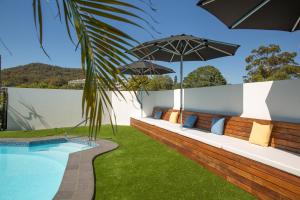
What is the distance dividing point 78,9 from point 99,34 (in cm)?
13

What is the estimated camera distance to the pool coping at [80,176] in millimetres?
3148

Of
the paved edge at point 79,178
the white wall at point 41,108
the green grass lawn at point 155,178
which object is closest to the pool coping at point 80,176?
the paved edge at point 79,178

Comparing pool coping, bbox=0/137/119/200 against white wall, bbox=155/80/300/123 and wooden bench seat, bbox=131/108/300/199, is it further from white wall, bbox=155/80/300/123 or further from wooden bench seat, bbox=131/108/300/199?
white wall, bbox=155/80/300/123

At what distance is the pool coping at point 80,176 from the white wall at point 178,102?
5.55 ft

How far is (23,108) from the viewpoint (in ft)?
30.0

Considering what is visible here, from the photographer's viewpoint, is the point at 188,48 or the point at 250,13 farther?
the point at 188,48

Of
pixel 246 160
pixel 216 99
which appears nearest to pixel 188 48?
pixel 216 99

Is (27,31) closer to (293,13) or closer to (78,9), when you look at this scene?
(78,9)

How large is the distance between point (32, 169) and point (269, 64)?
77.0ft

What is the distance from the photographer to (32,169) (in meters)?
5.38

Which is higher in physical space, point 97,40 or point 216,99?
point 97,40

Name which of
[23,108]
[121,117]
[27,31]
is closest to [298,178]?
[27,31]

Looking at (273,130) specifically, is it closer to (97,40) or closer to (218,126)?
(218,126)

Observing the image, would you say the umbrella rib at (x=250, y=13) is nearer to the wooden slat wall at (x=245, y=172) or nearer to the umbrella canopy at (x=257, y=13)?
the umbrella canopy at (x=257, y=13)
